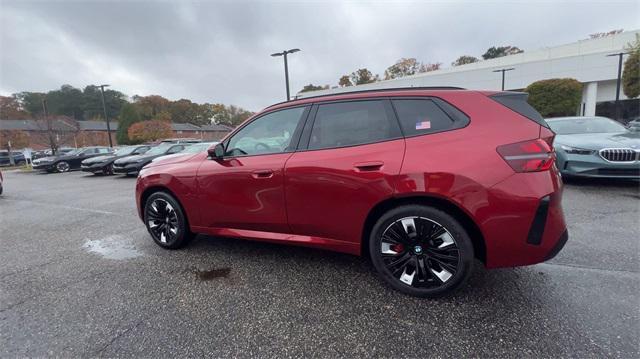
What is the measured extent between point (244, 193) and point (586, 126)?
802 cm

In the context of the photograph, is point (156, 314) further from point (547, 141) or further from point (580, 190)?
point (580, 190)

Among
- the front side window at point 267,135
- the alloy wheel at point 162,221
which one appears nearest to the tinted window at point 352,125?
the front side window at point 267,135

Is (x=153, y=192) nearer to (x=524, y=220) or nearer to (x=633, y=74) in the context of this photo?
(x=524, y=220)

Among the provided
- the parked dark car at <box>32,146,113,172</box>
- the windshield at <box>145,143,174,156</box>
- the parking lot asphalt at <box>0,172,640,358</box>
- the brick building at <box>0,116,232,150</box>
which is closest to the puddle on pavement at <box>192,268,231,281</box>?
the parking lot asphalt at <box>0,172,640,358</box>

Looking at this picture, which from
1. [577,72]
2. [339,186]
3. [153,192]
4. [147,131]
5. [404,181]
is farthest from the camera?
[147,131]

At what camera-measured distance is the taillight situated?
2066mm

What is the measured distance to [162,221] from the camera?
3617mm

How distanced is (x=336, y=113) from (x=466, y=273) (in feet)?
5.53

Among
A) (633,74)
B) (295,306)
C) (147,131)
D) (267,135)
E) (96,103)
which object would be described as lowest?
(295,306)

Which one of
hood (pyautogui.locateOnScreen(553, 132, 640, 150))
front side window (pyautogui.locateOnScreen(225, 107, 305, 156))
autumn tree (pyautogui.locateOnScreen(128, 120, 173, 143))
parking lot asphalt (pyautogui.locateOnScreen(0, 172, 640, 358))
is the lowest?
parking lot asphalt (pyautogui.locateOnScreen(0, 172, 640, 358))

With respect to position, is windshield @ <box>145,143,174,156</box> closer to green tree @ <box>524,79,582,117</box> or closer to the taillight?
the taillight

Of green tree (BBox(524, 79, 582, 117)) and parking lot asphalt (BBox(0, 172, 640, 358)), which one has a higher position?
green tree (BBox(524, 79, 582, 117))

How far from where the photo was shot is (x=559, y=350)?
181 cm

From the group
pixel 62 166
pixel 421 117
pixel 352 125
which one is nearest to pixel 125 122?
pixel 62 166
